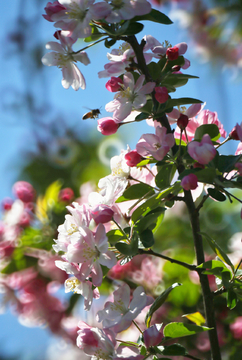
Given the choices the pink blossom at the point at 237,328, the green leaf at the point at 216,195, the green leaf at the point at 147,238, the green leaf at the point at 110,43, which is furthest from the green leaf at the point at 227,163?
the pink blossom at the point at 237,328

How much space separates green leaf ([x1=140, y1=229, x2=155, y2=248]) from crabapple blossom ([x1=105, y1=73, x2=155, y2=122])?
172mm

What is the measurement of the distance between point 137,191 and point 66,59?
24cm

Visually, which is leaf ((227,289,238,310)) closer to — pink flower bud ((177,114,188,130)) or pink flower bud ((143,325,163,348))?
pink flower bud ((143,325,163,348))

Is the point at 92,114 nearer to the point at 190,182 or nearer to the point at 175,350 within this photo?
the point at 190,182

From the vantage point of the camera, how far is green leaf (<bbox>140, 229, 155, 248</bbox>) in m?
0.46

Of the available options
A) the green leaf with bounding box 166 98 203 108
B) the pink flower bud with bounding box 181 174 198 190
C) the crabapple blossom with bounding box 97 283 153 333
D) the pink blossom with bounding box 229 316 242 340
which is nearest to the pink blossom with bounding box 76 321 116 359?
the crabapple blossom with bounding box 97 283 153 333

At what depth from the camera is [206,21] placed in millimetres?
2717

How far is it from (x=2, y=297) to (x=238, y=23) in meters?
2.66

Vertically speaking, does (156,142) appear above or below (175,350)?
above

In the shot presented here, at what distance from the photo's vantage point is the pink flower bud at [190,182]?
0.40m

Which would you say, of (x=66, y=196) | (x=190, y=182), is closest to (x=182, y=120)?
(x=190, y=182)

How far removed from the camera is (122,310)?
1.58ft

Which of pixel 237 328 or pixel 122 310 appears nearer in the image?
pixel 122 310

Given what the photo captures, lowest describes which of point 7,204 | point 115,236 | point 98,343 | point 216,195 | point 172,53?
point 7,204
